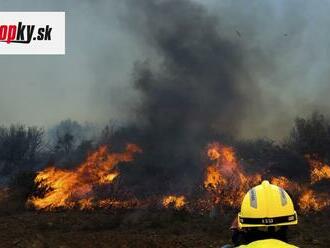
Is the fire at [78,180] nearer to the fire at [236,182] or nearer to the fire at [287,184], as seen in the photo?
the fire at [236,182]

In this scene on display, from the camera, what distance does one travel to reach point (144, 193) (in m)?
29.7

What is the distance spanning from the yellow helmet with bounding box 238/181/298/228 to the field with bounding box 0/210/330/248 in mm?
13893

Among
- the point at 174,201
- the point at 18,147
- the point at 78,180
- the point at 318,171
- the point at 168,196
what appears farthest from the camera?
the point at 18,147

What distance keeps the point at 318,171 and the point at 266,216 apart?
30.3 meters

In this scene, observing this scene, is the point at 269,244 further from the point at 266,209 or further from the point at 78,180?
the point at 78,180

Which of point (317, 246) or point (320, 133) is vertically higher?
point (320, 133)

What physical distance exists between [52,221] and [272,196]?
2099 cm

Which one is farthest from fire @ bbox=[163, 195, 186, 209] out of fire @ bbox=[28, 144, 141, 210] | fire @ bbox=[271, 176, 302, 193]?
fire @ bbox=[271, 176, 302, 193]

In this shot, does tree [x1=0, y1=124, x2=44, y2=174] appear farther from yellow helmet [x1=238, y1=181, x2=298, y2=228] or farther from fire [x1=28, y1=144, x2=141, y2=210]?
yellow helmet [x1=238, y1=181, x2=298, y2=228]

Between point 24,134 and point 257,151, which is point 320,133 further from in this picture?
point 24,134


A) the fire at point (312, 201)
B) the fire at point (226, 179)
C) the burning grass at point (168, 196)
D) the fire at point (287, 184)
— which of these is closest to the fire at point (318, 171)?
the burning grass at point (168, 196)

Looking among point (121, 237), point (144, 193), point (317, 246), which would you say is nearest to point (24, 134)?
point (144, 193)

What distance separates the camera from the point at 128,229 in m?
21.7

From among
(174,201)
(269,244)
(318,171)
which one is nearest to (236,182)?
(174,201)
